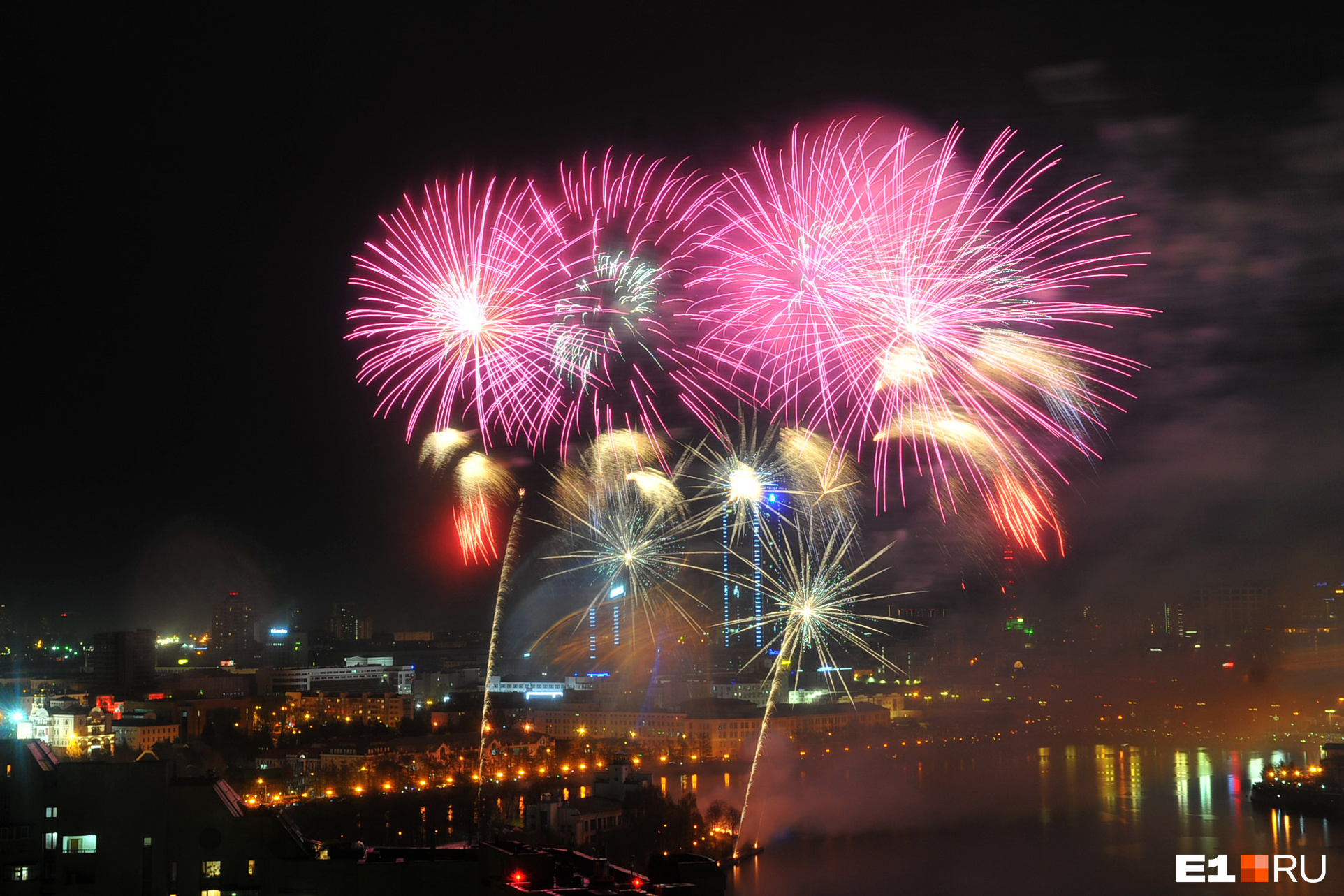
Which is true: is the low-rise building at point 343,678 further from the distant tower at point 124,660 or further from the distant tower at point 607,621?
the distant tower at point 607,621

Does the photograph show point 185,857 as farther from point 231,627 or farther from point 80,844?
point 231,627

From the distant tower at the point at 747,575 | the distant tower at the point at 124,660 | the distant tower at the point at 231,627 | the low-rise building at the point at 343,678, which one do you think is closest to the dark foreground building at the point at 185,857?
the distant tower at the point at 747,575

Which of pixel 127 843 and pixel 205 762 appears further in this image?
pixel 205 762

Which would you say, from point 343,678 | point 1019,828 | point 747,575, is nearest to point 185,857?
point 1019,828

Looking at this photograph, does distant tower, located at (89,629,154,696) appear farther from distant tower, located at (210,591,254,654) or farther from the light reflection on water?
the light reflection on water

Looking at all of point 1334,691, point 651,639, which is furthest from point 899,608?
point 1334,691

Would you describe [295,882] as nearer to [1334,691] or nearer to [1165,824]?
[1165,824]
